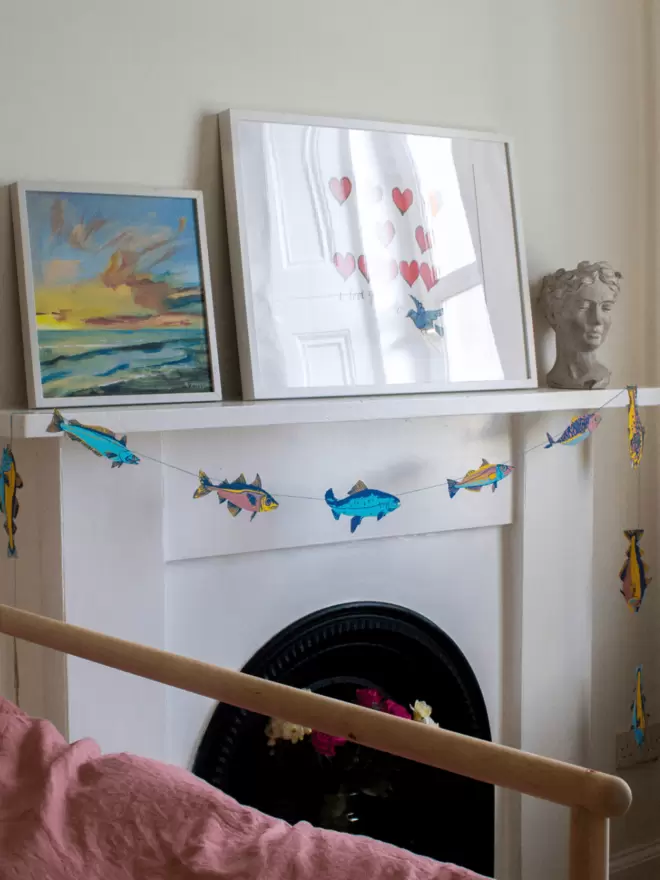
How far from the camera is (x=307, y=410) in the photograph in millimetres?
1583

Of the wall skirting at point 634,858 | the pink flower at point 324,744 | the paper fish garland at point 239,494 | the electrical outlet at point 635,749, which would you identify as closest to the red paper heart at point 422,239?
the paper fish garland at point 239,494

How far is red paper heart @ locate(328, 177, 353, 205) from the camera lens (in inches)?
69.4

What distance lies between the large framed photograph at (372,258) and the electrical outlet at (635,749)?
0.89 m

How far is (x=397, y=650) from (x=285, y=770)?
31cm

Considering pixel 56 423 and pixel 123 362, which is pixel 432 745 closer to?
pixel 56 423

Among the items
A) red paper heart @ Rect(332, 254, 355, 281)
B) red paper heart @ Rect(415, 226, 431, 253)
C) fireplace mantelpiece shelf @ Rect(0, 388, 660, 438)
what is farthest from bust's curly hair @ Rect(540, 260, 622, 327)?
red paper heart @ Rect(332, 254, 355, 281)

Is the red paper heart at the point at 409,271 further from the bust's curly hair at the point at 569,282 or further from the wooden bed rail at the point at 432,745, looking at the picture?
the wooden bed rail at the point at 432,745

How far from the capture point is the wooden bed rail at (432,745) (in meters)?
0.71

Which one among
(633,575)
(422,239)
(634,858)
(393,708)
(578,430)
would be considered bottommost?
(634,858)

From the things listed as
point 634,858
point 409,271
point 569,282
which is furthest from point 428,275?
point 634,858

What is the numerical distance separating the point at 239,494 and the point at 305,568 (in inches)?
10.7

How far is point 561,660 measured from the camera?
2076mm

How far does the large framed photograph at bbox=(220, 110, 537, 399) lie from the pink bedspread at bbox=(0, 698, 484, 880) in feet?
2.46

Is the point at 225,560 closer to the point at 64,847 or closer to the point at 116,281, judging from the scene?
the point at 116,281
